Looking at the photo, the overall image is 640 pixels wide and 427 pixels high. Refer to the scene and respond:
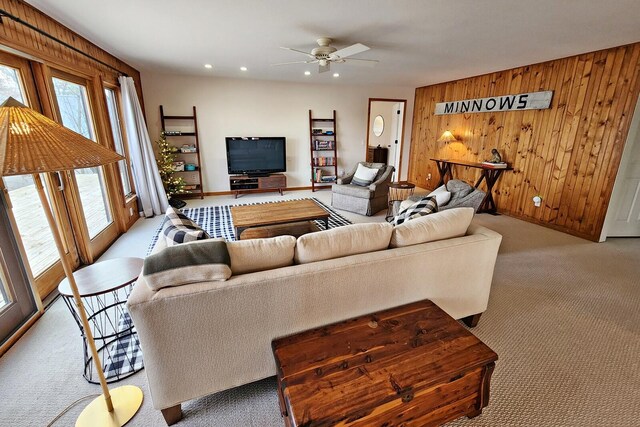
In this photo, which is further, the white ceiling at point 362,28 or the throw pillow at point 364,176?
the throw pillow at point 364,176

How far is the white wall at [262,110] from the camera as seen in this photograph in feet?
17.2

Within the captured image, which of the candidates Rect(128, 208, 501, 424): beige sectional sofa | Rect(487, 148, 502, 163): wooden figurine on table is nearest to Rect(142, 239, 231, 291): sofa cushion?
Rect(128, 208, 501, 424): beige sectional sofa

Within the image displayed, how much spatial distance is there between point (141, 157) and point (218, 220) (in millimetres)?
1583

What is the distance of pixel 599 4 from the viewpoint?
2.12 meters

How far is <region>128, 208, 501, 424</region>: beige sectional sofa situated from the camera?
48.8 inches

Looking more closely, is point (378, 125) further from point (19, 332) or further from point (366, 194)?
point (19, 332)

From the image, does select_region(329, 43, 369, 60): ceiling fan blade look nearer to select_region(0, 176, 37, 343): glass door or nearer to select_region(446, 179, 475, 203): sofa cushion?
select_region(446, 179, 475, 203): sofa cushion

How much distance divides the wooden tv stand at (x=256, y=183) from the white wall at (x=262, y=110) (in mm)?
319

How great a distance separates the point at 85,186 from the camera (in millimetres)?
3148

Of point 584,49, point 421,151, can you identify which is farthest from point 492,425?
point 421,151

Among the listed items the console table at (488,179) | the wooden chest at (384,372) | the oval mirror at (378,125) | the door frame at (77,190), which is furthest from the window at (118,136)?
the oval mirror at (378,125)

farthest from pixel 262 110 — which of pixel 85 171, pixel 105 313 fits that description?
pixel 105 313

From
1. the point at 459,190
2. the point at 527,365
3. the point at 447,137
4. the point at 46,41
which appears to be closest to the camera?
the point at 527,365

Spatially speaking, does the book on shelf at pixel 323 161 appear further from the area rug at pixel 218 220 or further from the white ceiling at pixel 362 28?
the white ceiling at pixel 362 28
